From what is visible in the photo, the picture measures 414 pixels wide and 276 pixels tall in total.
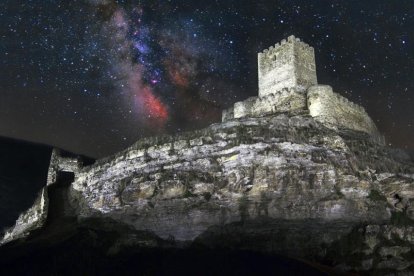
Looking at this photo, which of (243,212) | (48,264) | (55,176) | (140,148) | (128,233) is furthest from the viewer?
(55,176)

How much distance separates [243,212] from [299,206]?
13.5 feet

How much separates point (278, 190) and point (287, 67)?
55.5 ft

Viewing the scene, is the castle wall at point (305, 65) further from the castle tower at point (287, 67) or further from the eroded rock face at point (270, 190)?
the eroded rock face at point (270, 190)

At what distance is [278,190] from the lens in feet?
121

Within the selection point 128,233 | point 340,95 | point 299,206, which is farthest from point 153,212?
point 340,95

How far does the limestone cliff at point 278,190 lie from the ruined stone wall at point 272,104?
335 millimetres

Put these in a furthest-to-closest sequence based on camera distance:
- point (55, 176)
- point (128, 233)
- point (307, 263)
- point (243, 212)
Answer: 1. point (55, 176)
2. point (128, 233)
3. point (243, 212)
4. point (307, 263)

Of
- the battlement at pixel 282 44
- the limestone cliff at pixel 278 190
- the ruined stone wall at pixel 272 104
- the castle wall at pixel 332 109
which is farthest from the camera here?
the battlement at pixel 282 44

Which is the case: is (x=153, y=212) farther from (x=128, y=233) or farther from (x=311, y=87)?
(x=311, y=87)

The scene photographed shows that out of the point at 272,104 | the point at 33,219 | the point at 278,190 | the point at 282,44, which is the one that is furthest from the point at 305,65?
the point at 33,219

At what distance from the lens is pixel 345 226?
34844mm

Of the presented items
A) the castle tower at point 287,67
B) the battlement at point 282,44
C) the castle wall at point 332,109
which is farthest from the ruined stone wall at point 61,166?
the castle wall at point 332,109

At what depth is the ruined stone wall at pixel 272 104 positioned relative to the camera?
46188mm

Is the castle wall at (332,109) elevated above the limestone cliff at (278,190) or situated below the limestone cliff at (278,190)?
above
